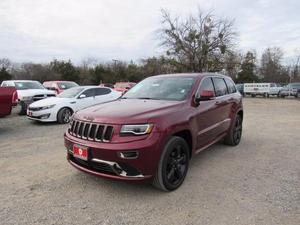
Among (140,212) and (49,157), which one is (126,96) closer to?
(49,157)

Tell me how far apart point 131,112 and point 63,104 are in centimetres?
672

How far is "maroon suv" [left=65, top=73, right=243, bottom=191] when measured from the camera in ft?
10.6

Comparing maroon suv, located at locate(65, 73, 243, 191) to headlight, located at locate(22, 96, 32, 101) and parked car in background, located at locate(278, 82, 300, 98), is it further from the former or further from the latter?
parked car in background, located at locate(278, 82, 300, 98)

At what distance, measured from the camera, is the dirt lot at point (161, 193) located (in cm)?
303

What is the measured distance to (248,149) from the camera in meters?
5.88

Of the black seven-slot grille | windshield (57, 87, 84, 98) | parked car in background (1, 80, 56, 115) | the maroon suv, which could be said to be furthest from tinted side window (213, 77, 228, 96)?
parked car in background (1, 80, 56, 115)

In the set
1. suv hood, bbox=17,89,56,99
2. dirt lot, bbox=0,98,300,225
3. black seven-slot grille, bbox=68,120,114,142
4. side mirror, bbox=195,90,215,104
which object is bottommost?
dirt lot, bbox=0,98,300,225

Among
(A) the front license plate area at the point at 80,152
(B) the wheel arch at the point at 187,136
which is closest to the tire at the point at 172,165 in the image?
(B) the wheel arch at the point at 187,136

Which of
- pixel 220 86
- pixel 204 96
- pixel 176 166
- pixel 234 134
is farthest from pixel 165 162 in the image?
pixel 234 134

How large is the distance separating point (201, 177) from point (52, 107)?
6.71 metres

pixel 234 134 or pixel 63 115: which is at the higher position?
pixel 63 115

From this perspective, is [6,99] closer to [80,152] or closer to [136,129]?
[80,152]

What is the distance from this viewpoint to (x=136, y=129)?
330 centimetres

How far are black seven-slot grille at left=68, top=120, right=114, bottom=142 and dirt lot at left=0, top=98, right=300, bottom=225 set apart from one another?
78 centimetres
